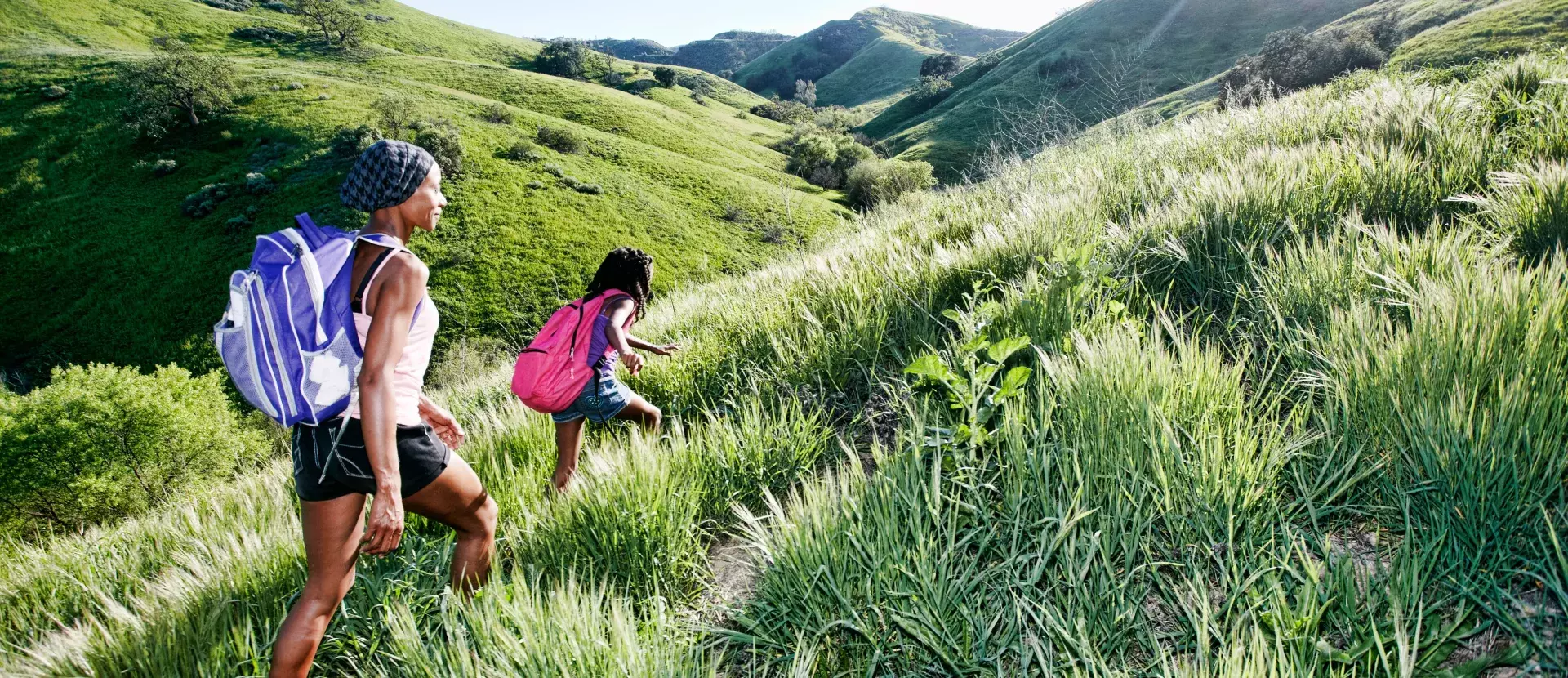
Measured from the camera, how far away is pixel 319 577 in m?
2.36

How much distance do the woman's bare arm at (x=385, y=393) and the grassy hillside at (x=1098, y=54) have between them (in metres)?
63.2

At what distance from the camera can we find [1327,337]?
7.96 feet

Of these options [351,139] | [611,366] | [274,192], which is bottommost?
[274,192]

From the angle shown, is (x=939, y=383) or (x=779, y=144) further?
(x=779, y=144)

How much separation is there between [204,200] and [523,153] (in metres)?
24.5

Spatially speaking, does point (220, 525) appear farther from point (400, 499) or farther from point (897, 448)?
point (897, 448)

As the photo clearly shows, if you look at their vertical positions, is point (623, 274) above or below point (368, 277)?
below

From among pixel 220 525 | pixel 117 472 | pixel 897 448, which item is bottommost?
pixel 117 472

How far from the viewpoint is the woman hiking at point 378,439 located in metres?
2.26

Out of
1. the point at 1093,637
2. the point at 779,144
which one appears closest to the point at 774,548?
the point at 1093,637

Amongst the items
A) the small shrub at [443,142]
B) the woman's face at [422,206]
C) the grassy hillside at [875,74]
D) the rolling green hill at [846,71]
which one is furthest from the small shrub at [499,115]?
the rolling green hill at [846,71]

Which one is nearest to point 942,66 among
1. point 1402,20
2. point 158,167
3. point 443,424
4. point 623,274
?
point 1402,20

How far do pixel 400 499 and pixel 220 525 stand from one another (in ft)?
8.63

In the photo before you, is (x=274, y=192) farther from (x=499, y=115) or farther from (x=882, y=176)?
(x=882, y=176)
